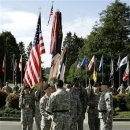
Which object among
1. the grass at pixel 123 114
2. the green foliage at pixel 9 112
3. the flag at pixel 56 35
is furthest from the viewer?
the grass at pixel 123 114

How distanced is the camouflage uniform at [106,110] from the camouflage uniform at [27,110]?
119 inches

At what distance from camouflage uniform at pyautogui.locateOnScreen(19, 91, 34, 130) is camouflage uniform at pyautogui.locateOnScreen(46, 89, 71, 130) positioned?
4910 millimetres

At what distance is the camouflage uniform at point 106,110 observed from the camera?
14508mm

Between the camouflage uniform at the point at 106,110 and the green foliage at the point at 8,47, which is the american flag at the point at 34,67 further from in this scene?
the green foliage at the point at 8,47

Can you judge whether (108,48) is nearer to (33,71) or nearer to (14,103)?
(14,103)

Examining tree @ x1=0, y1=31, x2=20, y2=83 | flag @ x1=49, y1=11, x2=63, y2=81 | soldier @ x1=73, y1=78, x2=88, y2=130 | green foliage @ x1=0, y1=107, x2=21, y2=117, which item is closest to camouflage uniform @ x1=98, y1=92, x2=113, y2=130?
soldier @ x1=73, y1=78, x2=88, y2=130

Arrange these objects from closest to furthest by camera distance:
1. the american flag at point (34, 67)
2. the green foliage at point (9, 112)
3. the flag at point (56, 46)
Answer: the flag at point (56, 46) < the american flag at point (34, 67) < the green foliage at point (9, 112)

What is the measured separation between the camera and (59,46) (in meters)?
16.2

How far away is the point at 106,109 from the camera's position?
1477 cm

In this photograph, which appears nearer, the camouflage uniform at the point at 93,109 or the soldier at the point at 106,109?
the soldier at the point at 106,109

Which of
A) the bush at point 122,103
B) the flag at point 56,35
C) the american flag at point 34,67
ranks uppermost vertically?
the flag at point 56,35

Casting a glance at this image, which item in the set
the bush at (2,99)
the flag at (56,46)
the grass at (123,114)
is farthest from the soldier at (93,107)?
the bush at (2,99)

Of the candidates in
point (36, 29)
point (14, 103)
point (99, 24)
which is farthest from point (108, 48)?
point (36, 29)

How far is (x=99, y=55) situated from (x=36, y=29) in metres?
54.4
